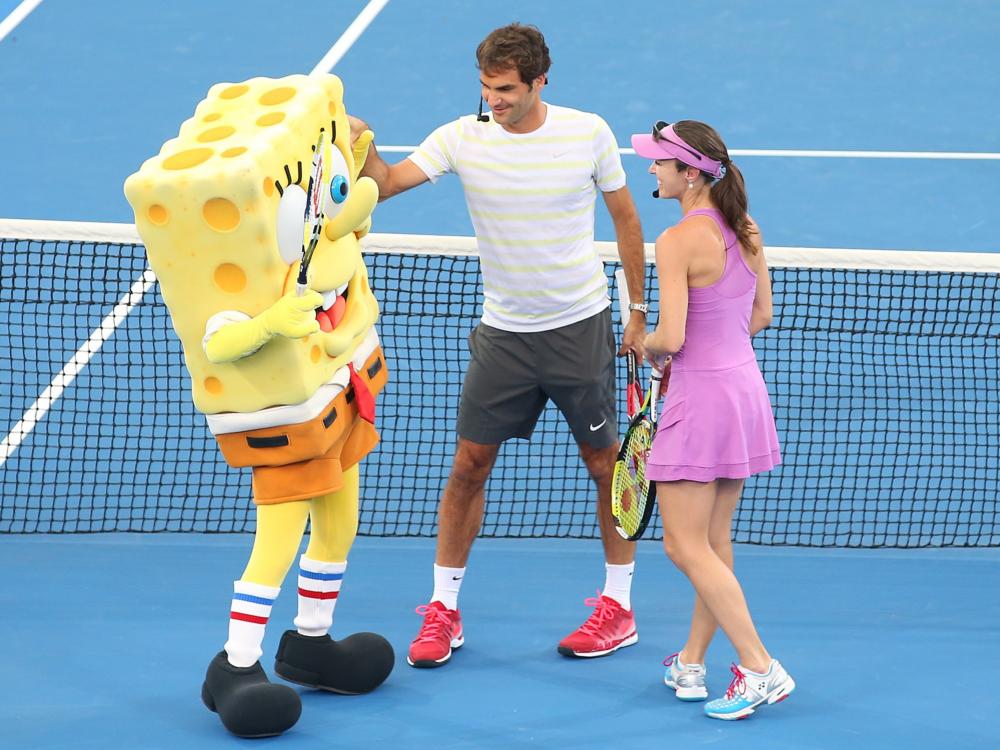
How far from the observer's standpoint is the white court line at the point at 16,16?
1303 centimetres

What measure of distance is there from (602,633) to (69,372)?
12.0ft

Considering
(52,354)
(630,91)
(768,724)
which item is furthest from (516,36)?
(630,91)

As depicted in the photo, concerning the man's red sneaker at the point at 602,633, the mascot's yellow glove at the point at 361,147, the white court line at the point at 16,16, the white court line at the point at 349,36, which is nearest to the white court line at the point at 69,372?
the mascot's yellow glove at the point at 361,147

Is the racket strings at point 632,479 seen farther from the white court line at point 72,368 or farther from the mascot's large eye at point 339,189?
the white court line at point 72,368

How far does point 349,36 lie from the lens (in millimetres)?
12805

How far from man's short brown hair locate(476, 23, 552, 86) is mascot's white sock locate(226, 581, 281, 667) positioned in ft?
6.23

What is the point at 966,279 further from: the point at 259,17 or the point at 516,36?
the point at 259,17

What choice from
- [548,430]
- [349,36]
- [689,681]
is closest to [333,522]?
[689,681]

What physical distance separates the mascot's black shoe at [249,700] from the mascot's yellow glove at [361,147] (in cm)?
167

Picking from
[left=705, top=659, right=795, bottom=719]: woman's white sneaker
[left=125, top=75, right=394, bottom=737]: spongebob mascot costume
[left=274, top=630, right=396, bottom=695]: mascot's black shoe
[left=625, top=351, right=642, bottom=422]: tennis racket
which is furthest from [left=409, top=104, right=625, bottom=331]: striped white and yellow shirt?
[left=705, top=659, right=795, bottom=719]: woman's white sneaker

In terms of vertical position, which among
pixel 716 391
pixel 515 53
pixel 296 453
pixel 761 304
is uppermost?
pixel 515 53

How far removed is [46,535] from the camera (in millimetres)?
6645

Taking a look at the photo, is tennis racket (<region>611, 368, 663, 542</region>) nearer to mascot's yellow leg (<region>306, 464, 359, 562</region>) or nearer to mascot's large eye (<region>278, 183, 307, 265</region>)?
mascot's yellow leg (<region>306, 464, 359, 562</region>)

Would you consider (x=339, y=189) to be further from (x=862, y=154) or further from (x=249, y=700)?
(x=862, y=154)
